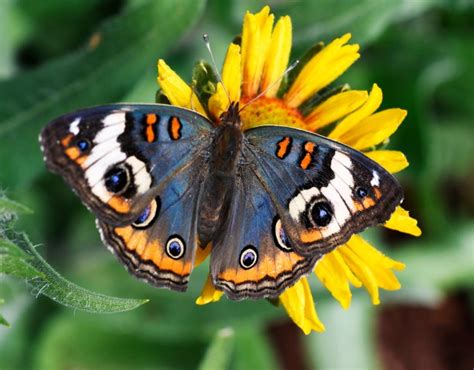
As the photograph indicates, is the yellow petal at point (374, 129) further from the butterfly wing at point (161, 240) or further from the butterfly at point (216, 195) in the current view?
the butterfly wing at point (161, 240)

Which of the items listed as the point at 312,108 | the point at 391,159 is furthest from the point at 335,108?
the point at 391,159

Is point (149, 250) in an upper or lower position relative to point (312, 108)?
upper

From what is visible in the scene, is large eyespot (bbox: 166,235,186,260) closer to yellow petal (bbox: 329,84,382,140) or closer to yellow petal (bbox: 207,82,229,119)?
yellow petal (bbox: 207,82,229,119)

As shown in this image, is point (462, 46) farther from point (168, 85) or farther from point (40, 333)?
point (40, 333)

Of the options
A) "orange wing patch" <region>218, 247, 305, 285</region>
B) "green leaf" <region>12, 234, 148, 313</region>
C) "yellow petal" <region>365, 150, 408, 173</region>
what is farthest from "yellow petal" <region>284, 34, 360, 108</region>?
"green leaf" <region>12, 234, 148, 313</region>

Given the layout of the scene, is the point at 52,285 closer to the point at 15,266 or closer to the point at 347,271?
the point at 15,266

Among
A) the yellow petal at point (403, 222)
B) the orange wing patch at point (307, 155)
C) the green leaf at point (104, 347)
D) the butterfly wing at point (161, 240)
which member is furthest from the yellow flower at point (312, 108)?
the green leaf at point (104, 347)
